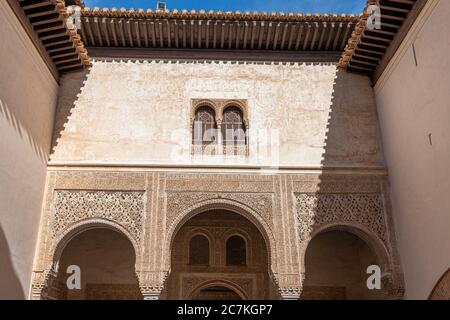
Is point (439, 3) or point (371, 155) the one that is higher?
point (439, 3)

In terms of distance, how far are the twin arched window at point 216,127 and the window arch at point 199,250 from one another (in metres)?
2.08

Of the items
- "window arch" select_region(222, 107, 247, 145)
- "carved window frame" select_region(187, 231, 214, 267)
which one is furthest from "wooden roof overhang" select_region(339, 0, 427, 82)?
"carved window frame" select_region(187, 231, 214, 267)

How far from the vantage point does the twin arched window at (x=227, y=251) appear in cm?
883

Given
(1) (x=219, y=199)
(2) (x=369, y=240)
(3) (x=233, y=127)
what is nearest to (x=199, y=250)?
(1) (x=219, y=199)

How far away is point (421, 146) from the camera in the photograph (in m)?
6.46

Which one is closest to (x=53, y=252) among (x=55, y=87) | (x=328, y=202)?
(x=55, y=87)

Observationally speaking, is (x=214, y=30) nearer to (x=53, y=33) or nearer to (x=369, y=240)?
(x=53, y=33)

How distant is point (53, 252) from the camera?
22.9 feet

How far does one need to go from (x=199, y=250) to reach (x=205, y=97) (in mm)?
2800

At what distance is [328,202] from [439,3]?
3.12 metres

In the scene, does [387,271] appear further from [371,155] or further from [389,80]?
[389,80]

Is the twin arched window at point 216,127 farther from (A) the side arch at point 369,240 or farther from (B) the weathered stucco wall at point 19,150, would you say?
(B) the weathered stucco wall at point 19,150

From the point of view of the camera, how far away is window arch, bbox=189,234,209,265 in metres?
8.81
